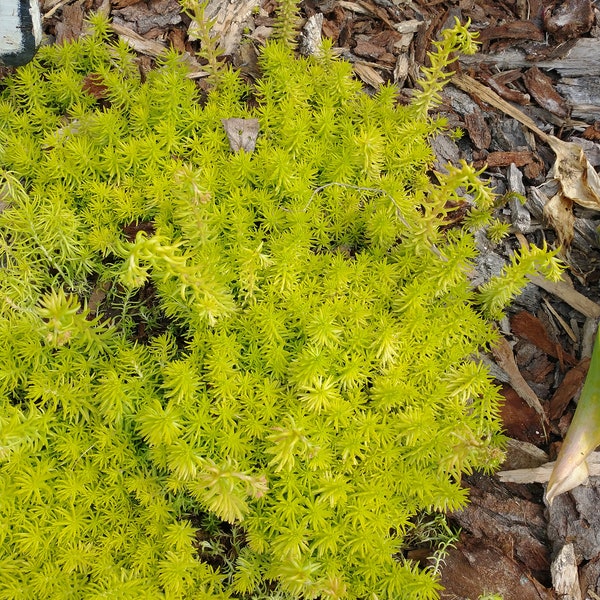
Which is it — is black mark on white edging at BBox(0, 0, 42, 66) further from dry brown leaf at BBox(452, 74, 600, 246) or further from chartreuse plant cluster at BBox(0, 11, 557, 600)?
dry brown leaf at BBox(452, 74, 600, 246)

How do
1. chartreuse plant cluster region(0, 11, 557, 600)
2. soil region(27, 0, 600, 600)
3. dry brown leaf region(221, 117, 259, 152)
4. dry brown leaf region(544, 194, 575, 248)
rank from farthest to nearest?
dry brown leaf region(544, 194, 575, 248) < dry brown leaf region(221, 117, 259, 152) < soil region(27, 0, 600, 600) < chartreuse plant cluster region(0, 11, 557, 600)

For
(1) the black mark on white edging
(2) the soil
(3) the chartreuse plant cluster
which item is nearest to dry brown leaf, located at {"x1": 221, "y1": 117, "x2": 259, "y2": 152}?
(3) the chartreuse plant cluster

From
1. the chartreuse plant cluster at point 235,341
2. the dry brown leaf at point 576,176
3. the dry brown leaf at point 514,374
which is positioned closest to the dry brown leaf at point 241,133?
the chartreuse plant cluster at point 235,341

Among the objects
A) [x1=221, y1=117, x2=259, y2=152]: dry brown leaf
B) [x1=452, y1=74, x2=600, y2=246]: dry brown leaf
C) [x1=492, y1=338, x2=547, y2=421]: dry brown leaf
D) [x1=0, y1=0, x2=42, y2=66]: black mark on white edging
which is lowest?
[x1=492, y1=338, x2=547, y2=421]: dry brown leaf

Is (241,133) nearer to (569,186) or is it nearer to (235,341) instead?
(235,341)

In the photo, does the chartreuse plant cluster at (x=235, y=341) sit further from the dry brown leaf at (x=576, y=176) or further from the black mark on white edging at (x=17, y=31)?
the dry brown leaf at (x=576, y=176)

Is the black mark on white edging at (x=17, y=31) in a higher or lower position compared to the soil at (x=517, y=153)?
higher

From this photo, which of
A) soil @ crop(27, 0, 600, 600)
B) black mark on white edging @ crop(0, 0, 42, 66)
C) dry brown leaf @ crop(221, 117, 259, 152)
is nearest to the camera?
soil @ crop(27, 0, 600, 600)
